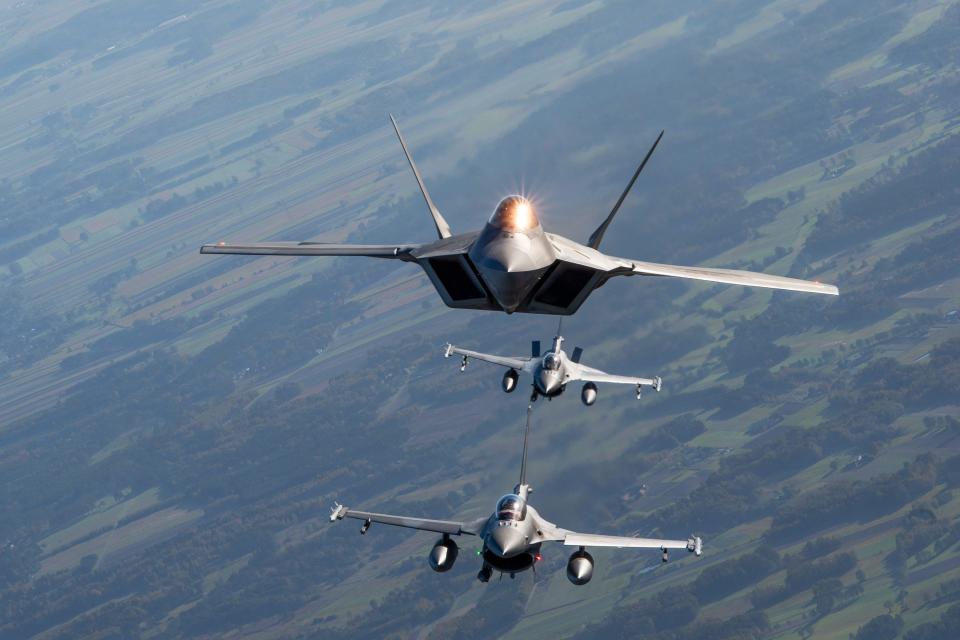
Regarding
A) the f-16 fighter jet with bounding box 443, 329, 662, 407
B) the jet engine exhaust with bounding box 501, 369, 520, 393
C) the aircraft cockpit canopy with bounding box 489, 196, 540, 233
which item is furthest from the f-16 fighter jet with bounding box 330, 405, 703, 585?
the aircraft cockpit canopy with bounding box 489, 196, 540, 233

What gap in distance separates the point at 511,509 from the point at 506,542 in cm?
240

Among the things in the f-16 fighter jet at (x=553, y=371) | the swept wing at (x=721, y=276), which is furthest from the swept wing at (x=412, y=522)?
the swept wing at (x=721, y=276)

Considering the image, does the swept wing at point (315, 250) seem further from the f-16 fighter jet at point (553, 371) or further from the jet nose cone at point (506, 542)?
the f-16 fighter jet at point (553, 371)

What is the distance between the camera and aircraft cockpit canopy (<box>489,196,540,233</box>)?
205 feet

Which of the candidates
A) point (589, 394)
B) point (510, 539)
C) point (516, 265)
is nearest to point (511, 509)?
point (510, 539)

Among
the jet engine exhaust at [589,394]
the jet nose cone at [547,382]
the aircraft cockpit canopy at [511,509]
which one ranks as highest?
the jet nose cone at [547,382]

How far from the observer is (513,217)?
62.6m

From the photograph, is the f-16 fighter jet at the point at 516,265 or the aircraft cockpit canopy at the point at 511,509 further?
the aircraft cockpit canopy at the point at 511,509

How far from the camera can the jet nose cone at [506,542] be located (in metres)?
74.5

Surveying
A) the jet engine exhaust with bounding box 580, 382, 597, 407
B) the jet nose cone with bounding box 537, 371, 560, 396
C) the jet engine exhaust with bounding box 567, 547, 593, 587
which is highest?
the jet nose cone with bounding box 537, 371, 560, 396

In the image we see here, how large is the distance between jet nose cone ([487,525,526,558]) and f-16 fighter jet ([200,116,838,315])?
1586cm

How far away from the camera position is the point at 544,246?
207ft

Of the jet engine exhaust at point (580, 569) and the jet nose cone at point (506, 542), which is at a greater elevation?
the jet nose cone at point (506, 542)

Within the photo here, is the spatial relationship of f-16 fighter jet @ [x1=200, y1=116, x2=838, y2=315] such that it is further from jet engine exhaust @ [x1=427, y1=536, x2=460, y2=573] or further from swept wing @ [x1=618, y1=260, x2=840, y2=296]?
jet engine exhaust @ [x1=427, y1=536, x2=460, y2=573]
